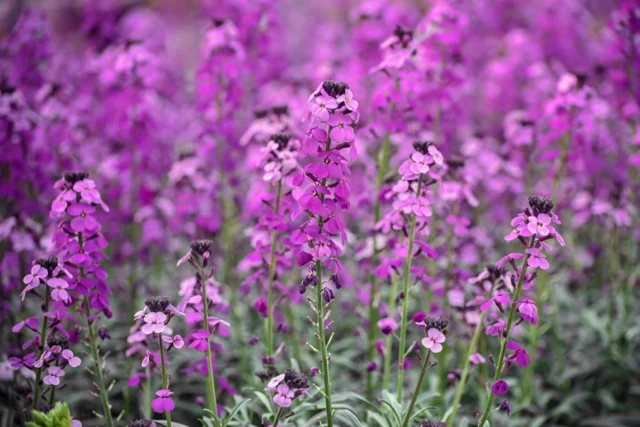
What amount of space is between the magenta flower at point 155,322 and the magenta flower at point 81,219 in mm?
586

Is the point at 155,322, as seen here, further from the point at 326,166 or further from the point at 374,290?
the point at 374,290

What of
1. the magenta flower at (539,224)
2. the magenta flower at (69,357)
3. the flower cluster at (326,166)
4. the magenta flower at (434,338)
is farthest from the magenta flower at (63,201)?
the magenta flower at (539,224)

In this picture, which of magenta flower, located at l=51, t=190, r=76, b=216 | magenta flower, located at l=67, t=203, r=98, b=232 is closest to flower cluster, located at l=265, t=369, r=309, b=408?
magenta flower, located at l=67, t=203, r=98, b=232

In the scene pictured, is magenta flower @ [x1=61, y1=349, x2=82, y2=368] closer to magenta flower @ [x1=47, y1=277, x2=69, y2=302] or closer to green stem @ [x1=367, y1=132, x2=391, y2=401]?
magenta flower @ [x1=47, y1=277, x2=69, y2=302]

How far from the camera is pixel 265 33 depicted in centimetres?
504

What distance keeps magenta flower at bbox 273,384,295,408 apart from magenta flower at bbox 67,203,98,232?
3.87 ft

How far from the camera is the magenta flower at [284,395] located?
2.18 m

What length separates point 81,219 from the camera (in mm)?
2514

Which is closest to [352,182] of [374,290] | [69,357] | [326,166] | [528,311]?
[374,290]

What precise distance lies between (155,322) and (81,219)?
26.5 inches

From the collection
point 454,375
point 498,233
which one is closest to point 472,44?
point 498,233

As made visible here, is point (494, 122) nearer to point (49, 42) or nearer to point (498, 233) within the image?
point (498, 233)

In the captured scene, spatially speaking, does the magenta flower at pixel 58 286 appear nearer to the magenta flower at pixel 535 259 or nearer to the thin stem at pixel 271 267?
the thin stem at pixel 271 267

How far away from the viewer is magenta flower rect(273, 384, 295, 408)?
2.18 metres
